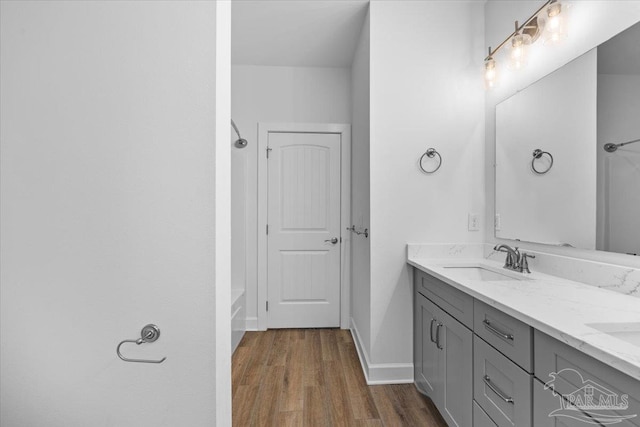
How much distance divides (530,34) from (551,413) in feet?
6.34

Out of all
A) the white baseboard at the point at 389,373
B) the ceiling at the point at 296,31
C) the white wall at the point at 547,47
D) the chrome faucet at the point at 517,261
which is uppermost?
the ceiling at the point at 296,31

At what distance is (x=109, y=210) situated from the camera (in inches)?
35.1

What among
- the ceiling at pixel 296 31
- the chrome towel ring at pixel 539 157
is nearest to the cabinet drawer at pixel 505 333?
the chrome towel ring at pixel 539 157

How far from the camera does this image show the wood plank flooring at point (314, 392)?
178cm

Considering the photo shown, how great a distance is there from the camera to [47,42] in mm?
884

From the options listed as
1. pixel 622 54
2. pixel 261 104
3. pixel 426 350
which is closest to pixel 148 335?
pixel 426 350

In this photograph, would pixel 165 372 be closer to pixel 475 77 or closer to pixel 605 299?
pixel 605 299

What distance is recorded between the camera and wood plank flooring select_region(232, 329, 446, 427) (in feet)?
5.82

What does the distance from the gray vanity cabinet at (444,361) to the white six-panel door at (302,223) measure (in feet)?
4.22

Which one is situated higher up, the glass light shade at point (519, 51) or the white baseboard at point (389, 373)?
the glass light shade at point (519, 51)

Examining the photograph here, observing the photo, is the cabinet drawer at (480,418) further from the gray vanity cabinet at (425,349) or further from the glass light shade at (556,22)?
the glass light shade at (556,22)

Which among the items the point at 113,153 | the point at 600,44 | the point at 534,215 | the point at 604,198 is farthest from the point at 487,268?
the point at 113,153

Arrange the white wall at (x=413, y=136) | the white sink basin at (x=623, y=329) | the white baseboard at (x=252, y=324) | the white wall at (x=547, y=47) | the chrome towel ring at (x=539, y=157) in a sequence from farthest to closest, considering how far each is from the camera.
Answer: the white baseboard at (x=252, y=324)
the white wall at (x=413, y=136)
the chrome towel ring at (x=539, y=157)
the white wall at (x=547, y=47)
the white sink basin at (x=623, y=329)

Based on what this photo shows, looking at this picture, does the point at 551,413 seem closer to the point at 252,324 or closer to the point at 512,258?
the point at 512,258
